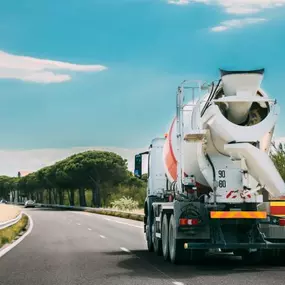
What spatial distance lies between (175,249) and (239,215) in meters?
1.62

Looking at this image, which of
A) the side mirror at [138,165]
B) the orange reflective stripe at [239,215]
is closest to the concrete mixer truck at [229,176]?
the orange reflective stripe at [239,215]

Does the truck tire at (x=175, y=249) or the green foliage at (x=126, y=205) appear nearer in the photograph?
the truck tire at (x=175, y=249)

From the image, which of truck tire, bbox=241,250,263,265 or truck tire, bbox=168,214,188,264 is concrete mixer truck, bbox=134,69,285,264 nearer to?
A: truck tire, bbox=168,214,188,264

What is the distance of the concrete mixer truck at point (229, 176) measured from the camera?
50.1ft

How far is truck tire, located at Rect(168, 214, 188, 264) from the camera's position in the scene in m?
15.8

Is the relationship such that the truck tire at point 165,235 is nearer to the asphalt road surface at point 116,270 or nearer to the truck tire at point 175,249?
the asphalt road surface at point 116,270

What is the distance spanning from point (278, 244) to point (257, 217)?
74 centimetres

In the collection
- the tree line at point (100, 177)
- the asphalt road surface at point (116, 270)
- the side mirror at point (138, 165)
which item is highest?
the tree line at point (100, 177)

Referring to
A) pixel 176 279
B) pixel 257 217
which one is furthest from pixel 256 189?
pixel 176 279

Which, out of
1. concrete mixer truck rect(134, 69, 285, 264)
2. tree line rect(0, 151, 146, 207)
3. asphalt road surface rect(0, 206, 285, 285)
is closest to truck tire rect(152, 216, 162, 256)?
asphalt road surface rect(0, 206, 285, 285)

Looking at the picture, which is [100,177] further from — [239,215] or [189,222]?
[239,215]

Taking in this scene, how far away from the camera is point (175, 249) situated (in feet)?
52.1

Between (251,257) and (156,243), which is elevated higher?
(156,243)

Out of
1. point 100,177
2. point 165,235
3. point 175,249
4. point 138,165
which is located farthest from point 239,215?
point 100,177
